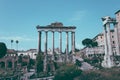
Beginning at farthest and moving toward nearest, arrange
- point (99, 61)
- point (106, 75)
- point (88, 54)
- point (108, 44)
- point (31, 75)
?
point (88, 54)
point (99, 61)
point (108, 44)
point (31, 75)
point (106, 75)

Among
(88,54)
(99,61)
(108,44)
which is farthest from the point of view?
(88,54)

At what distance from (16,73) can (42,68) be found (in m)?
9.09

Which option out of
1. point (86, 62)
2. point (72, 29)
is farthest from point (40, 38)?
point (86, 62)

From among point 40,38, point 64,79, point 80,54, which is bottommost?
point 64,79

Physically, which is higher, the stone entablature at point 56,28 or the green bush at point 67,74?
the stone entablature at point 56,28

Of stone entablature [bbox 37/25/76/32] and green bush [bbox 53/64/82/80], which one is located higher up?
stone entablature [bbox 37/25/76/32]

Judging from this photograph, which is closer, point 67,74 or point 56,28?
point 67,74

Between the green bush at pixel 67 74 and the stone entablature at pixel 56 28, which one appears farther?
the stone entablature at pixel 56 28

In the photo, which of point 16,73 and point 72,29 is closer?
point 16,73

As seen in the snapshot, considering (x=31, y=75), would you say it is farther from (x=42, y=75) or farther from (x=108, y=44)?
(x=108, y=44)

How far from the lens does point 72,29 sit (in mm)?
106062

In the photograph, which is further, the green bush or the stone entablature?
the stone entablature

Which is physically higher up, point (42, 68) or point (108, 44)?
point (108, 44)

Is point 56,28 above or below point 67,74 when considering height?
above
